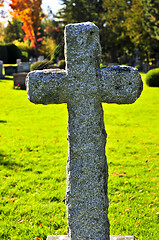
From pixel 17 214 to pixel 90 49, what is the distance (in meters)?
3.25

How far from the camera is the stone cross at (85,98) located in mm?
2555

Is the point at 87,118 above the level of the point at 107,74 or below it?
below

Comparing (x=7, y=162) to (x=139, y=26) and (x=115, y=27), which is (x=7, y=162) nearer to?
(x=139, y=26)

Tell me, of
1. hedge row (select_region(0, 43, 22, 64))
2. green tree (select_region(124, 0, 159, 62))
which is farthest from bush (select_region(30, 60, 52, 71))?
hedge row (select_region(0, 43, 22, 64))

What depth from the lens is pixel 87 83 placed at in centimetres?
260

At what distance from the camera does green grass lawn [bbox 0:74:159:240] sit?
434 cm

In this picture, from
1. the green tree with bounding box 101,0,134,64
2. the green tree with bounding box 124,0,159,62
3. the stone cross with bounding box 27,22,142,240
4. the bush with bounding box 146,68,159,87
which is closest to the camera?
the stone cross with bounding box 27,22,142,240

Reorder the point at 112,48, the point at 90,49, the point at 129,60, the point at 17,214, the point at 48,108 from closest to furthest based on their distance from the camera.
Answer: the point at 90,49 < the point at 17,214 < the point at 48,108 < the point at 112,48 < the point at 129,60

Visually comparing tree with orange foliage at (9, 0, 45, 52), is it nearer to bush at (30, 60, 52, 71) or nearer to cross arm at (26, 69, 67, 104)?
bush at (30, 60, 52, 71)

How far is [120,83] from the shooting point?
2.66 meters

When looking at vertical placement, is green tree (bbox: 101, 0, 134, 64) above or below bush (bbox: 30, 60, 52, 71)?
above

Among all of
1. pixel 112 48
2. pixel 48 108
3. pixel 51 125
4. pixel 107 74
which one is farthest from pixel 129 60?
pixel 107 74

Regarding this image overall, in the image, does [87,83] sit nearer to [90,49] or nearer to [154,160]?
[90,49]

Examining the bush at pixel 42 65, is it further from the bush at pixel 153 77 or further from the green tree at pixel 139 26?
the green tree at pixel 139 26
